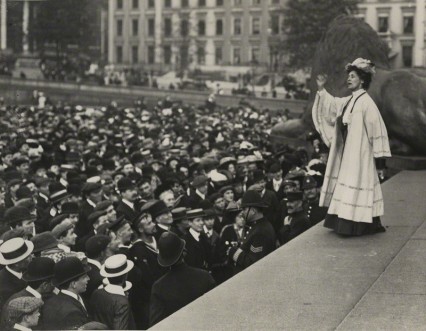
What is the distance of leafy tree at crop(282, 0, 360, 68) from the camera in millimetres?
51062

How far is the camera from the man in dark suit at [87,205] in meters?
9.70

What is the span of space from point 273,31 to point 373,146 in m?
65.2

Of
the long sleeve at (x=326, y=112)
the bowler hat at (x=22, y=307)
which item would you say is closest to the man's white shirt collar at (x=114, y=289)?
the bowler hat at (x=22, y=307)

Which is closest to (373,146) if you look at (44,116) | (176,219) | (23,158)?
(176,219)

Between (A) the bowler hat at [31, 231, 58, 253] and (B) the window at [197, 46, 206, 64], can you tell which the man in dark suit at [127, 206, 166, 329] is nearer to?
(A) the bowler hat at [31, 231, 58, 253]

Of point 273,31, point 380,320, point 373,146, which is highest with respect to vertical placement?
point 273,31

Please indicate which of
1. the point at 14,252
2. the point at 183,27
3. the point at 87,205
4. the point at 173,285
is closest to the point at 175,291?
the point at 173,285

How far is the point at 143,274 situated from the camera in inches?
296

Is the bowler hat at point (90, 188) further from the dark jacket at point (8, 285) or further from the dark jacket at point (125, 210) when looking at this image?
the dark jacket at point (8, 285)

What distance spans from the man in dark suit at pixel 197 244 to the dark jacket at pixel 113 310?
1.74 metres

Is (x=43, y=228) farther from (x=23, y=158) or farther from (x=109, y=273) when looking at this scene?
(x=23, y=158)

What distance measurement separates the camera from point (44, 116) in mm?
30812

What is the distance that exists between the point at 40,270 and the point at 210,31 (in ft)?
243

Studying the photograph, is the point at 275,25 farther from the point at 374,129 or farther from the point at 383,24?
the point at 374,129
